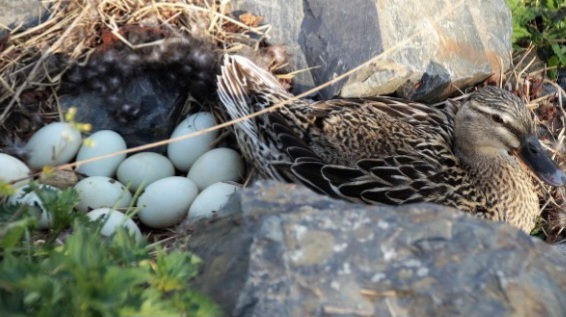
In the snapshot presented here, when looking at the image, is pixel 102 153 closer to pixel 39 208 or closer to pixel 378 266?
pixel 39 208

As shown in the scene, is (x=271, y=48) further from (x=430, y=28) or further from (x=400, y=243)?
(x=400, y=243)

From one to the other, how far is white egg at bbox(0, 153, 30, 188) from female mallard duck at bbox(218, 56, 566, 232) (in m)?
1.00

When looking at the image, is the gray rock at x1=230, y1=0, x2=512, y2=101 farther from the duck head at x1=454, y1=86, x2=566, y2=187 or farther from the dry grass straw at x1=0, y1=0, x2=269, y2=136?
the duck head at x1=454, y1=86, x2=566, y2=187

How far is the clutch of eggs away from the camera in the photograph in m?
3.94

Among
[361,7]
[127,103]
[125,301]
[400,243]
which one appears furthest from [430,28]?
[125,301]

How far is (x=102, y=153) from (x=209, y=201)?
0.59m

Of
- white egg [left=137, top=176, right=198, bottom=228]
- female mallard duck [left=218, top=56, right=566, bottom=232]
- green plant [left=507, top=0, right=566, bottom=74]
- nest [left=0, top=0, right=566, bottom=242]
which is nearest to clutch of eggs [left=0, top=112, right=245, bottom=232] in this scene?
white egg [left=137, top=176, right=198, bottom=228]

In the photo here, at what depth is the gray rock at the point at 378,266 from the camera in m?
2.15

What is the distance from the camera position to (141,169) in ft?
13.6

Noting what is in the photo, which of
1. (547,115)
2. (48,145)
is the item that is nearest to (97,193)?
(48,145)

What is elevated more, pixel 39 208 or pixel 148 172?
Answer: pixel 39 208

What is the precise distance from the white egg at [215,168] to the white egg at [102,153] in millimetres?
358

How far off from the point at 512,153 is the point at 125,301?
2542mm

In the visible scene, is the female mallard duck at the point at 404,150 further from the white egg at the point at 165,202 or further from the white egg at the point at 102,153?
the white egg at the point at 102,153
